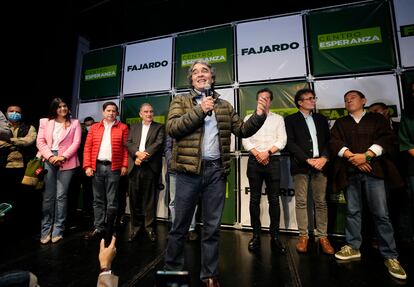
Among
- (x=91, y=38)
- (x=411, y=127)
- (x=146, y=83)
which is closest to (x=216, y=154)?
(x=411, y=127)

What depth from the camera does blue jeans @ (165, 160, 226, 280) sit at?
1703 mm

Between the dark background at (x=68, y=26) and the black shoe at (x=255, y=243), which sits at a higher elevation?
the dark background at (x=68, y=26)

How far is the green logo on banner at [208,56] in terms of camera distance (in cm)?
396

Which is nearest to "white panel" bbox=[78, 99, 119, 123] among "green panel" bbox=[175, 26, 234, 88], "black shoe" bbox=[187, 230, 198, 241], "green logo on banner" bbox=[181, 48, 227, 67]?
"green panel" bbox=[175, 26, 234, 88]

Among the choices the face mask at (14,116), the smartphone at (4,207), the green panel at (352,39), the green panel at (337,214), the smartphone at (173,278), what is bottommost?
the green panel at (337,214)

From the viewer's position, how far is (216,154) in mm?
1771

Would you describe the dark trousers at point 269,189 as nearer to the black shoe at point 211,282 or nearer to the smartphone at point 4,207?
the black shoe at point 211,282

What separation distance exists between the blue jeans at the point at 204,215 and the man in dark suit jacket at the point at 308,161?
137 cm

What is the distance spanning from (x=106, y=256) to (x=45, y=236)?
2.72m

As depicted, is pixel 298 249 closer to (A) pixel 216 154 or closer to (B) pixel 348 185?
(B) pixel 348 185

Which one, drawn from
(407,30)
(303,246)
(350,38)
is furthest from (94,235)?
(407,30)

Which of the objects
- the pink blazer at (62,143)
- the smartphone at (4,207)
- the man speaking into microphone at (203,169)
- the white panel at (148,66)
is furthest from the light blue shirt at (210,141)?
the white panel at (148,66)

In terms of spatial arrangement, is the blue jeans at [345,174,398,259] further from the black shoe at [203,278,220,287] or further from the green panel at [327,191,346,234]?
the black shoe at [203,278,220,287]

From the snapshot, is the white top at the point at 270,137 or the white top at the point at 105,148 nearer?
the white top at the point at 270,137
